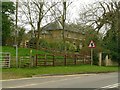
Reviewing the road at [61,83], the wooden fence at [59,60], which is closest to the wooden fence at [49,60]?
the wooden fence at [59,60]

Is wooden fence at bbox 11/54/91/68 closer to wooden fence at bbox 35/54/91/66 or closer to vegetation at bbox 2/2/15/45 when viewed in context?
wooden fence at bbox 35/54/91/66

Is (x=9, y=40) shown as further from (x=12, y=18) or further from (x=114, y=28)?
(x=114, y=28)

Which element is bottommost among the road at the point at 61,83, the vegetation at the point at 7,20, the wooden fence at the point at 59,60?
the road at the point at 61,83

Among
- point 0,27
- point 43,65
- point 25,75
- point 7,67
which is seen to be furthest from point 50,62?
point 0,27

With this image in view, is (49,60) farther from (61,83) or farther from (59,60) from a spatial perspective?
(61,83)

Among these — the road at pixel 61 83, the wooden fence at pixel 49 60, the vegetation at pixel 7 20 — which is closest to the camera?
the road at pixel 61 83

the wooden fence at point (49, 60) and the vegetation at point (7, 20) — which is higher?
the vegetation at point (7, 20)

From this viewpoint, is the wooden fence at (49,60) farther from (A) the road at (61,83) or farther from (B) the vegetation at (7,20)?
(B) the vegetation at (7,20)

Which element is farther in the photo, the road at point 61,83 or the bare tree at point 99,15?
the bare tree at point 99,15

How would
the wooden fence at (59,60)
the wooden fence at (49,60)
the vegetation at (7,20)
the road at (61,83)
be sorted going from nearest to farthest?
the road at (61,83)
the wooden fence at (49,60)
the wooden fence at (59,60)
the vegetation at (7,20)

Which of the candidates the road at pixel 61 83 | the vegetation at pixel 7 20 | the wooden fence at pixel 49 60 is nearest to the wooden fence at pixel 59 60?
the wooden fence at pixel 49 60

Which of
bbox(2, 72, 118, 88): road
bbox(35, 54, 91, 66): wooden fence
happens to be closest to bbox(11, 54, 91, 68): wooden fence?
bbox(35, 54, 91, 66): wooden fence

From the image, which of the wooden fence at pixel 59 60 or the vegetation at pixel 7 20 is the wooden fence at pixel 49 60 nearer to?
the wooden fence at pixel 59 60

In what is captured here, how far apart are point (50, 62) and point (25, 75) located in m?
10.2
